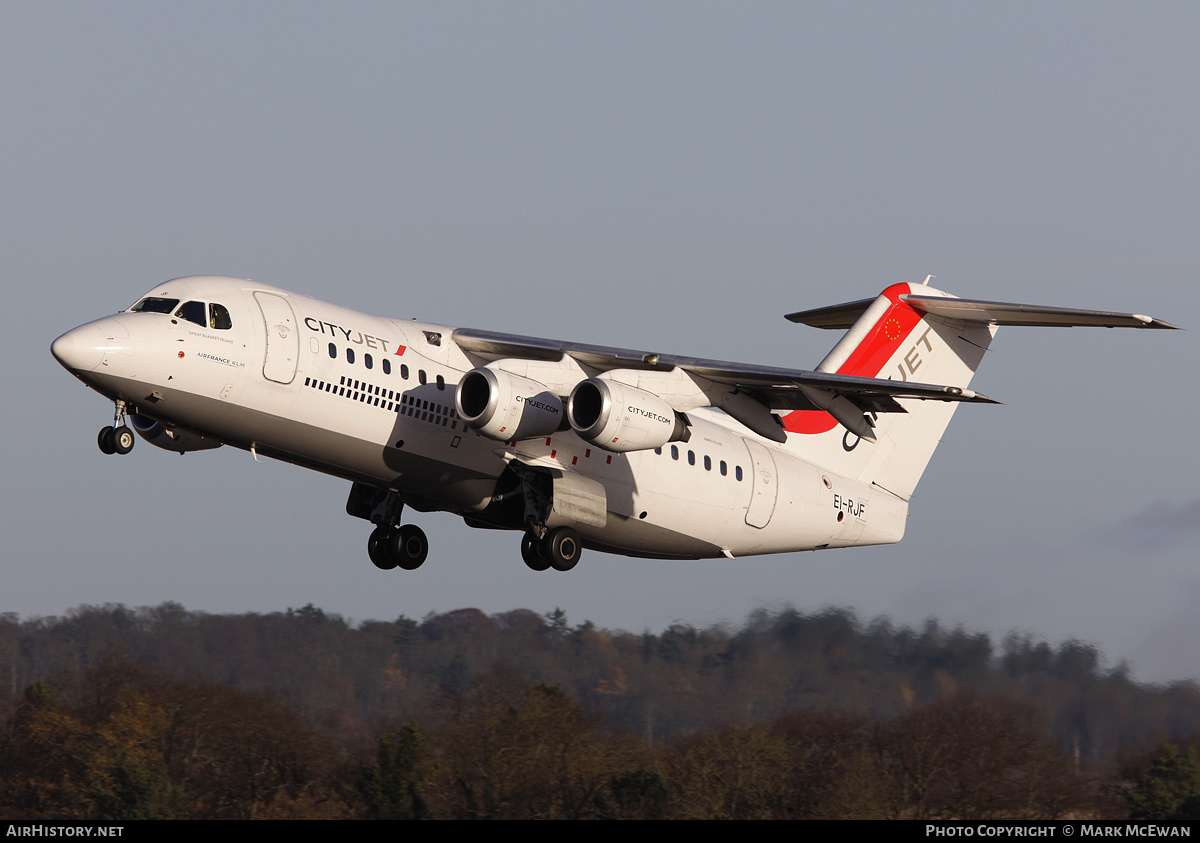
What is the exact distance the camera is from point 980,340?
16.8 metres

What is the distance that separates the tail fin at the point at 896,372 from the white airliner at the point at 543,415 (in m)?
0.02

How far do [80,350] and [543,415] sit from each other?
405 centimetres

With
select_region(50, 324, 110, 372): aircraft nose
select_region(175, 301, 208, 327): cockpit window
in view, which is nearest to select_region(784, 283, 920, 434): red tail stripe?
select_region(175, 301, 208, 327): cockpit window

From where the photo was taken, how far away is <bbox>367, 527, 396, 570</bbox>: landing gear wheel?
15.1 meters

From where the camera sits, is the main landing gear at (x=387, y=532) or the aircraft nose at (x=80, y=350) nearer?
the aircraft nose at (x=80, y=350)

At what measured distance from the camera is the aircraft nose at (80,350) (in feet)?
38.5

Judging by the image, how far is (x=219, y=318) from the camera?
1248 cm

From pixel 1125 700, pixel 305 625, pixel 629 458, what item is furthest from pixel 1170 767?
pixel 305 625

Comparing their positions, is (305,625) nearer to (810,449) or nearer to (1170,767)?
(810,449)

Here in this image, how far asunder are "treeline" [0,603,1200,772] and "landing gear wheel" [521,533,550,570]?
6166 mm

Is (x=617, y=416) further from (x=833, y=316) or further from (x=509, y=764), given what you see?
(x=509, y=764)

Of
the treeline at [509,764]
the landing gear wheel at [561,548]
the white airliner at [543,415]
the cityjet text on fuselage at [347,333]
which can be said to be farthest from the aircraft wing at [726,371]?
the treeline at [509,764]

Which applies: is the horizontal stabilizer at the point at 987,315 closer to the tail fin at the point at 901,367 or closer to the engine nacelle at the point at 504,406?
the tail fin at the point at 901,367

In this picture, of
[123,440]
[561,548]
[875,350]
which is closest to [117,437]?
[123,440]
